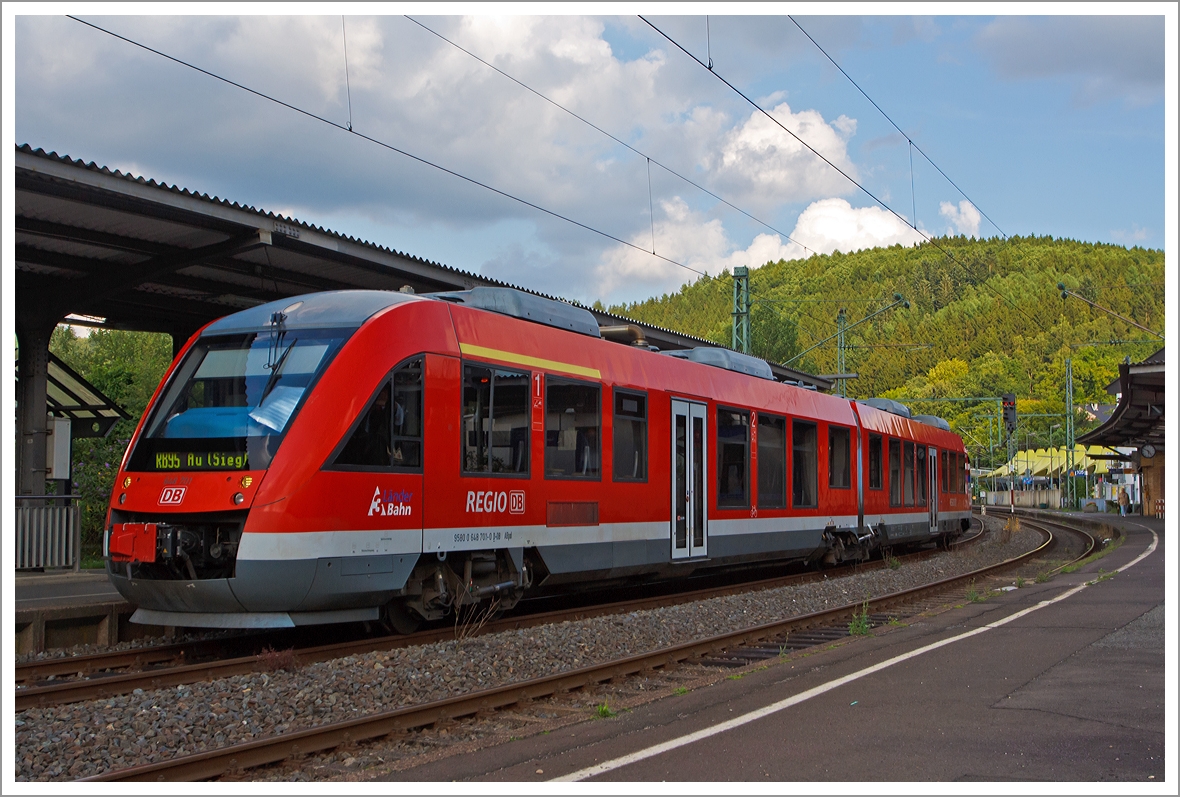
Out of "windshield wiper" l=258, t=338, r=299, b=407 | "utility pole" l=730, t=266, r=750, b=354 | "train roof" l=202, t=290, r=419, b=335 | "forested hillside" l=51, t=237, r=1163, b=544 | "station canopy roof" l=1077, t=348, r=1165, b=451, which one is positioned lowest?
"windshield wiper" l=258, t=338, r=299, b=407

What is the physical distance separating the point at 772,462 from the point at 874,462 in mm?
5471

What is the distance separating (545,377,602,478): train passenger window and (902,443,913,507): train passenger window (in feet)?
43.0

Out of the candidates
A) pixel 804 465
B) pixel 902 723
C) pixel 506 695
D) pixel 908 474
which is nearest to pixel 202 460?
pixel 506 695

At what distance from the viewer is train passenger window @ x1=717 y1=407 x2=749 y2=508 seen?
15312 mm

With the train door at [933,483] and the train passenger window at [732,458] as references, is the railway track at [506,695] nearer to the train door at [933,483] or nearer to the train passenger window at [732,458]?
the train passenger window at [732,458]

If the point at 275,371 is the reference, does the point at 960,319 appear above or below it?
above

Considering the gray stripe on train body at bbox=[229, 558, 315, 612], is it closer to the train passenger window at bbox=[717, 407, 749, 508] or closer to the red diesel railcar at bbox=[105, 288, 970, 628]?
the red diesel railcar at bbox=[105, 288, 970, 628]

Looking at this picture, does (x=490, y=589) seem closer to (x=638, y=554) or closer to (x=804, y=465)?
(x=638, y=554)

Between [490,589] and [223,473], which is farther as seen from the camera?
[490,589]

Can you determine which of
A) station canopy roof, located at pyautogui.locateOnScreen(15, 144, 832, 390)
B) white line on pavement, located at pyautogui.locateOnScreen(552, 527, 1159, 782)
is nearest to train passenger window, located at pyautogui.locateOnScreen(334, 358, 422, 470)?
white line on pavement, located at pyautogui.locateOnScreen(552, 527, 1159, 782)

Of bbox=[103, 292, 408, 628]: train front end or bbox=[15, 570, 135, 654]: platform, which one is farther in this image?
bbox=[15, 570, 135, 654]: platform

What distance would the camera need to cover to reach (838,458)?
19688 millimetres

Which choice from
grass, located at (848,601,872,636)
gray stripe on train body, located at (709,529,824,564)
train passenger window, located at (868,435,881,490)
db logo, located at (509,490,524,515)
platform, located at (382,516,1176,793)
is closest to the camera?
platform, located at (382,516,1176,793)

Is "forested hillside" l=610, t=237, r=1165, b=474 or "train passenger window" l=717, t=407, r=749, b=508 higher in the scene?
"forested hillside" l=610, t=237, r=1165, b=474
